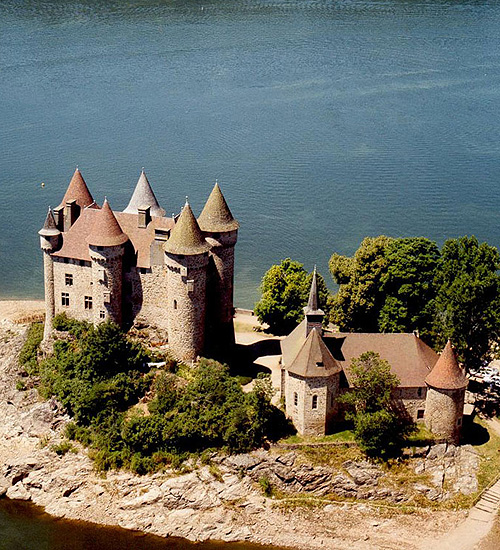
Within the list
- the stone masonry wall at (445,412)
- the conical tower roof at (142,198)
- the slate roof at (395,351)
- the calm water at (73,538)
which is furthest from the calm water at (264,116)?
the calm water at (73,538)

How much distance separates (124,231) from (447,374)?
19672mm

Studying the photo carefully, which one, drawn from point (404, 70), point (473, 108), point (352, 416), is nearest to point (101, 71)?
point (404, 70)

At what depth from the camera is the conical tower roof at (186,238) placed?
4688 centimetres

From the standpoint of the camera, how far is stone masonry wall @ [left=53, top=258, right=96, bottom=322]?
50.4 meters

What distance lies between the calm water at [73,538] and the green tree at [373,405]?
7.37 meters

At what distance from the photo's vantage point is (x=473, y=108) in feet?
334

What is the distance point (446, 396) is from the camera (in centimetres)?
4475

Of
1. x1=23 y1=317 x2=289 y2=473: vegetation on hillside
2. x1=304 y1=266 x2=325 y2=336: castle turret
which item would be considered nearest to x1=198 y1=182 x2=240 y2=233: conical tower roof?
x1=304 y1=266 x2=325 y2=336: castle turret

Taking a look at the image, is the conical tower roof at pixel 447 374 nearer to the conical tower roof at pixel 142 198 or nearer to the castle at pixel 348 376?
the castle at pixel 348 376

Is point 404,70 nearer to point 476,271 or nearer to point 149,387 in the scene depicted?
point 476,271

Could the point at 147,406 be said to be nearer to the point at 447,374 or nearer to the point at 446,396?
the point at 446,396

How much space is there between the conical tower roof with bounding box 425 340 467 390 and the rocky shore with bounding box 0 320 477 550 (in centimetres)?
370

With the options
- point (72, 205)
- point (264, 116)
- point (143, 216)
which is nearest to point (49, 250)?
point (72, 205)

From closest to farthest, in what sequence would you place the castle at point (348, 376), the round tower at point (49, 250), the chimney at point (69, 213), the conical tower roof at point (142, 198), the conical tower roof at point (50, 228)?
the castle at point (348, 376) → the conical tower roof at point (50, 228) → the round tower at point (49, 250) → the chimney at point (69, 213) → the conical tower roof at point (142, 198)
